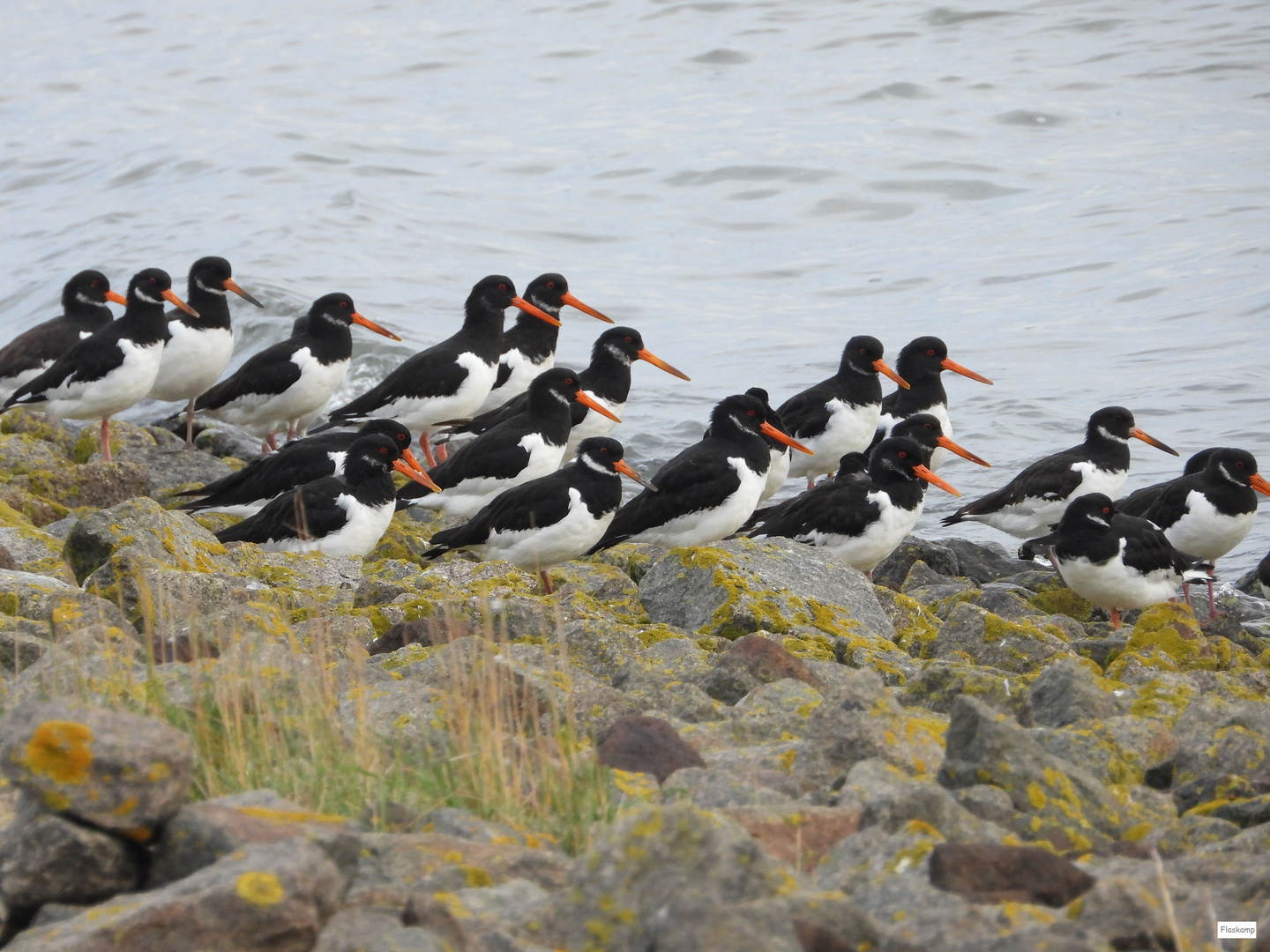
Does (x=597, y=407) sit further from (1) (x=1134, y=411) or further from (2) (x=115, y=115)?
(2) (x=115, y=115)

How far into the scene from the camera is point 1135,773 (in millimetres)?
4332

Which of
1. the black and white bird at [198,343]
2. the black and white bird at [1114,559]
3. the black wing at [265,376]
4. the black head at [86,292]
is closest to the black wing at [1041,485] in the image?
the black and white bird at [1114,559]

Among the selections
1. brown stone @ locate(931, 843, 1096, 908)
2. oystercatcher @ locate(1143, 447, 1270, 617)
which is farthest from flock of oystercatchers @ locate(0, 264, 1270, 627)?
brown stone @ locate(931, 843, 1096, 908)

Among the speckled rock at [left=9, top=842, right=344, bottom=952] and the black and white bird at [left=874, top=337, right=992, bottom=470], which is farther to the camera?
the black and white bird at [left=874, top=337, right=992, bottom=470]

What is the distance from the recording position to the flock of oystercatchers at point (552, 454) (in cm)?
805

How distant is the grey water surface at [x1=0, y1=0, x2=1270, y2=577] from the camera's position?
15.2 m

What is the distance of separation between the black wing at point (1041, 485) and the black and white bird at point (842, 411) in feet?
3.53

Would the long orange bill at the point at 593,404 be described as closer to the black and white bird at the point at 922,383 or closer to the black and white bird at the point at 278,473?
the black and white bird at the point at 278,473

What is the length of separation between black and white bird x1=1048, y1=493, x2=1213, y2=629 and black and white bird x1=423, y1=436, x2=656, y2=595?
7.56 feet

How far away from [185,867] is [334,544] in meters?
5.00

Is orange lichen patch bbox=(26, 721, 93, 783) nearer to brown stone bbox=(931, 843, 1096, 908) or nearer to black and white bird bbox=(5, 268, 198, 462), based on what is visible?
brown stone bbox=(931, 843, 1096, 908)

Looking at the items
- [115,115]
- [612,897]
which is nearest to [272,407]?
[612,897]

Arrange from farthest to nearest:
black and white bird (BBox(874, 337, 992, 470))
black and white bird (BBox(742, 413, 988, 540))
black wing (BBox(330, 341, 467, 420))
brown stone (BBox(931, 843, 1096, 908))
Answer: black and white bird (BBox(874, 337, 992, 470)), black wing (BBox(330, 341, 467, 420)), black and white bird (BBox(742, 413, 988, 540)), brown stone (BBox(931, 843, 1096, 908))

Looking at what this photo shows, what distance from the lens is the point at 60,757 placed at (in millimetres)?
2830
